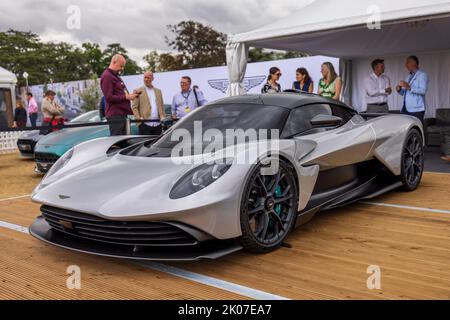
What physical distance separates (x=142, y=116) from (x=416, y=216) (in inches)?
182

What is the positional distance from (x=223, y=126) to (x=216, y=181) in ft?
3.21

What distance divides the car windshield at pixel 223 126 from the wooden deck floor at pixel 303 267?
86cm

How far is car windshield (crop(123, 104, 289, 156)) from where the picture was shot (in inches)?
140

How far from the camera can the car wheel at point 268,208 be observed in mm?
2926

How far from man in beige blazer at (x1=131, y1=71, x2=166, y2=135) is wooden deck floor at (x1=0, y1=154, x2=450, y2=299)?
355cm

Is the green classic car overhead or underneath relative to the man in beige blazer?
underneath

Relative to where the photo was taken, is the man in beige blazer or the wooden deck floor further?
the man in beige blazer

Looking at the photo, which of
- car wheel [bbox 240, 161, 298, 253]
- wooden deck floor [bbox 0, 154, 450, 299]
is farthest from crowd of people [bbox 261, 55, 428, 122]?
car wheel [bbox 240, 161, 298, 253]

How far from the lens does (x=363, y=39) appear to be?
905 centimetres

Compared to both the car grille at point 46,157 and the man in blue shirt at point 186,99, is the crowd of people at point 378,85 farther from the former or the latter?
the car grille at point 46,157

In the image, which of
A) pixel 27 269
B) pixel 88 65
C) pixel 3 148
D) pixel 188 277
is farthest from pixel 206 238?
pixel 88 65

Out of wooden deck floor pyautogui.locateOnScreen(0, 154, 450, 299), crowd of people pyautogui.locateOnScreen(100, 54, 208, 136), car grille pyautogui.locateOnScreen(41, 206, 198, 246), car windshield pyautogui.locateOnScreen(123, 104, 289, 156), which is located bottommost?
wooden deck floor pyautogui.locateOnScreen(0, 154, 450, 299)

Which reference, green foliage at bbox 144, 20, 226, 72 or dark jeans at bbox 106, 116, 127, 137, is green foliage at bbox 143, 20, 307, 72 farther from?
dark jeans at bbox 106, 116, 127, 137

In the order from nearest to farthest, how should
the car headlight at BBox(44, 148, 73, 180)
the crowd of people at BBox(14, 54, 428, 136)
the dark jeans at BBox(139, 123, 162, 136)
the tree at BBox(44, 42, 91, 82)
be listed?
the car headlight at BBox(44, 148, 73, 180) < the dark jeans at BBox(139, 123, 162, 136) < the crowd of people at BBox(14, 54, 428, 136) < the tree at BBox(44, 42, 91, 82)
